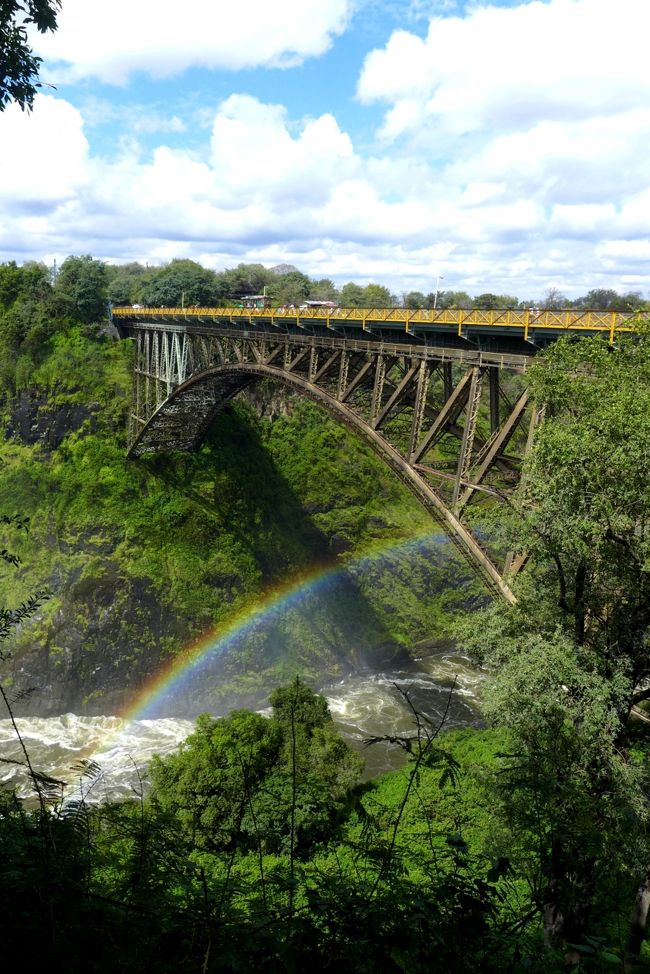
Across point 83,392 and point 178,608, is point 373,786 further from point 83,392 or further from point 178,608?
point 83,392

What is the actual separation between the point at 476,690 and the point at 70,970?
3215 cm

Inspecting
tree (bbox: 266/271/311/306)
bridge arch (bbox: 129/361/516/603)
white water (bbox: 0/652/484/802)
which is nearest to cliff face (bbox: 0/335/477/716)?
white water (bbox: 0/652/484/802)

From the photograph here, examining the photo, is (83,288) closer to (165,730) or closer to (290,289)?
(290,289)

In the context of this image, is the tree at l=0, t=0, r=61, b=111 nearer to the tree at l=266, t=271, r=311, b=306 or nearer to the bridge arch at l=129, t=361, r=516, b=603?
the bridge arch at l=129, t=361, r=516, b=603

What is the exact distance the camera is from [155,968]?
336 cm

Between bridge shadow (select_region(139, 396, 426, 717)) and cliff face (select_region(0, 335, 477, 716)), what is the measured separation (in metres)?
0.10

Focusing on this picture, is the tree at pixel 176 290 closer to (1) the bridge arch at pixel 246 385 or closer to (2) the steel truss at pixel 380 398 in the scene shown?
(2) the steel truss at pixel 380 398

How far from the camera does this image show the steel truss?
15625 millimetres

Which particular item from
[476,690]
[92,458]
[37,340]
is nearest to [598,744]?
[476,690]

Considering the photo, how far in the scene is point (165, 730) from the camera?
29.3 m

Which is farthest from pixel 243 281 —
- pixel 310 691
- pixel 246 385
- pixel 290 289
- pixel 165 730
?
pixel 310 691

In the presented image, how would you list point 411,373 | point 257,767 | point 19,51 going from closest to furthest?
1. point 19,51
2. point 257,767
3. point 411,373

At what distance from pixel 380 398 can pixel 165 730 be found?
19662mm

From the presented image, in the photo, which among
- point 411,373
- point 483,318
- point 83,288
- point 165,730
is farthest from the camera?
point 83,288
